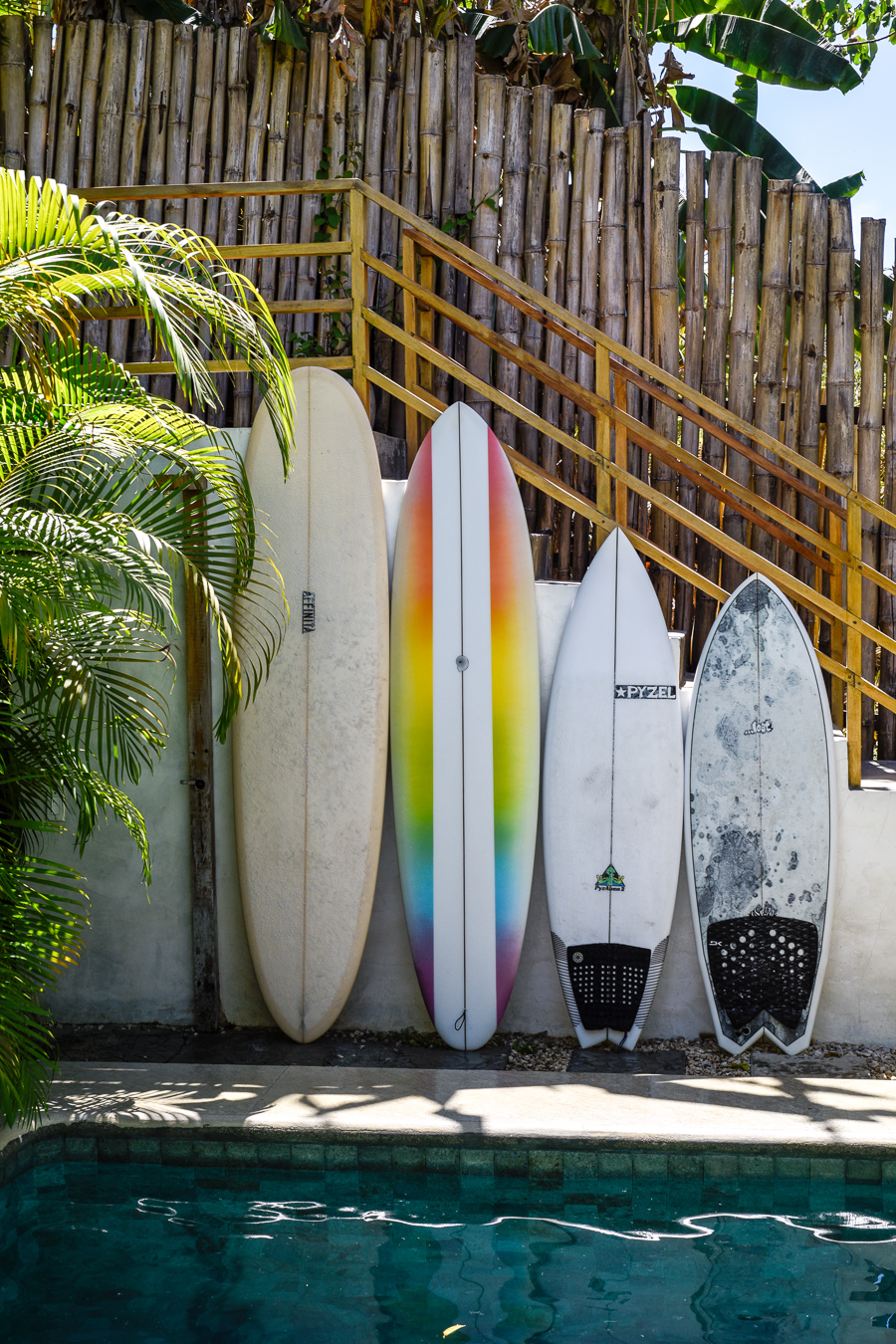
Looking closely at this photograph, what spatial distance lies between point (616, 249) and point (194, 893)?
2.92 meters

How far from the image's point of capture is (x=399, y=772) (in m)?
3.68

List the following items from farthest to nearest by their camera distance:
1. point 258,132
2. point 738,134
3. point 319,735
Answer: point 738,134 → point 258,132 → point 319,735

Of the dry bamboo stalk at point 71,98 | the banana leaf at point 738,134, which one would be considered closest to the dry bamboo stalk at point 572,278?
the banana leaf at point 738,134

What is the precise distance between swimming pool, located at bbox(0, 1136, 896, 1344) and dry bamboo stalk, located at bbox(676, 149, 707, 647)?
2179 millimetres

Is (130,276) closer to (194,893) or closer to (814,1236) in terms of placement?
(194,893)

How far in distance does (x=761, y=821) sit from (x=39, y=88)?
4.12m

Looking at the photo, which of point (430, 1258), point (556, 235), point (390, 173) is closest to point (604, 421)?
point (556, 235)

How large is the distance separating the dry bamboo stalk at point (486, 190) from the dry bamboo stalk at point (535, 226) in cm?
13

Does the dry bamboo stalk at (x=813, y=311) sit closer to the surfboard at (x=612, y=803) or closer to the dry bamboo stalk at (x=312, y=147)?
the surfboard at (x=612, y=803)

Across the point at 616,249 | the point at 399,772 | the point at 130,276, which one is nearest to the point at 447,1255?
the point at 399,772

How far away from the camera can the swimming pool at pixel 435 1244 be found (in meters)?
2.34

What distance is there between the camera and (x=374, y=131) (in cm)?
459

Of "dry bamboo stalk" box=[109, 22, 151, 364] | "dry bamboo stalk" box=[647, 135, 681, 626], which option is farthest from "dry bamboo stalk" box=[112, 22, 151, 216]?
"dry bamboo stalk" box=[647, 135, 681, 626]

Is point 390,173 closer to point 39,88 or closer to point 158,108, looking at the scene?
point 158,108
